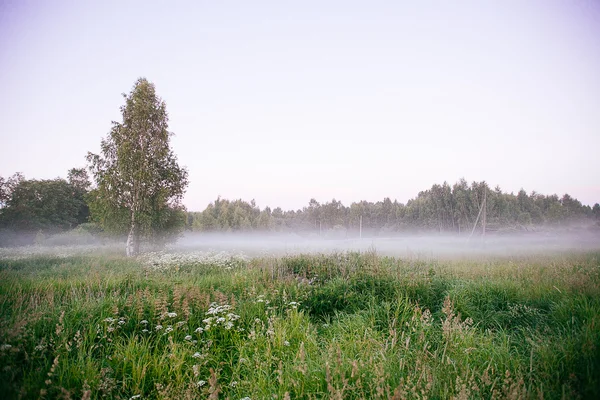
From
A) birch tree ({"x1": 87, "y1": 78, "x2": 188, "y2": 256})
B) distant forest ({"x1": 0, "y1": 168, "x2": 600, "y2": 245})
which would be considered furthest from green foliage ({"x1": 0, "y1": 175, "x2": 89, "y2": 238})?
birch tree ({"x1": 87, "y1": 78, "x2": 188, "y2": 256})

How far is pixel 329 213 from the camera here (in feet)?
325

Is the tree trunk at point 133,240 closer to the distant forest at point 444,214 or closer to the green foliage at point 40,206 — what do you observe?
the green foliage at point 40,206

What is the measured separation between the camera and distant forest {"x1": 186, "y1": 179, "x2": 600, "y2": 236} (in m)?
56.1

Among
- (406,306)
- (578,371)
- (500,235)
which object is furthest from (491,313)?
(500,235)

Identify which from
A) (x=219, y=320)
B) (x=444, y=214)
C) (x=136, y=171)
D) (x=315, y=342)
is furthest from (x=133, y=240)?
(x=444, y=214)

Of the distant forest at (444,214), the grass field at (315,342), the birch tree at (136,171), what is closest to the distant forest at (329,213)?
the distant forest at (444,214)

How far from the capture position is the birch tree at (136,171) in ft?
60.6

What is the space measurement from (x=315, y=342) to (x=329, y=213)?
96.1 metres

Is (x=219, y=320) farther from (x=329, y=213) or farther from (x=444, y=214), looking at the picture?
(x=329, y=213)

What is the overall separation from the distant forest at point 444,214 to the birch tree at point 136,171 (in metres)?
→ 44.7

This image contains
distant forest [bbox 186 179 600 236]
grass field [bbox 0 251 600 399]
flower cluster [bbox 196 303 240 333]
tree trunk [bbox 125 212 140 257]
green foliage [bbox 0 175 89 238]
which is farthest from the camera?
distant forest [bbox 186 179 600 236]

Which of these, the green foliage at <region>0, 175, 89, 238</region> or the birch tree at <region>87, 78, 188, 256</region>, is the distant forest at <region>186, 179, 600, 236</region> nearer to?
the green foliage at <region>0, 175, 89, 238</region>

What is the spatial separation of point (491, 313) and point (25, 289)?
1135 centimetres

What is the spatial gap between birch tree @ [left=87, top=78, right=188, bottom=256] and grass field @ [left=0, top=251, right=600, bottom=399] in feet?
41.7
